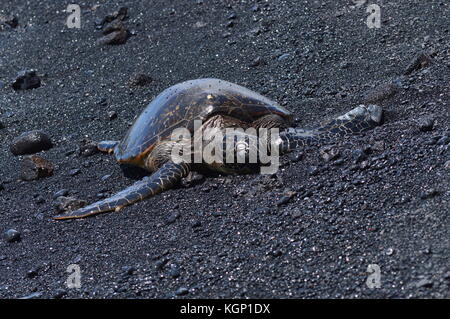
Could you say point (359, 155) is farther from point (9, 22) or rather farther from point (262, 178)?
point (9, 22)

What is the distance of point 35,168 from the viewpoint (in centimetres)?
655

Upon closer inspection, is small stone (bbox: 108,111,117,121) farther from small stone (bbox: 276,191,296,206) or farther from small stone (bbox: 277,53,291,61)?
small stone (bbox: 276,191,296,206)

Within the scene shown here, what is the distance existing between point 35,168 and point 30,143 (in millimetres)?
783

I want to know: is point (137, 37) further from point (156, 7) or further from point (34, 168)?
point (34, 168)

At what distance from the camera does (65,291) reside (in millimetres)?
4551

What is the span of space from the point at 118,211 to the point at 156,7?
17.9 ft

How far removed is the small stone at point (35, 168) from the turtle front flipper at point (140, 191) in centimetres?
105

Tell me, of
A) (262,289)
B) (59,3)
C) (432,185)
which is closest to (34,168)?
(262,289)

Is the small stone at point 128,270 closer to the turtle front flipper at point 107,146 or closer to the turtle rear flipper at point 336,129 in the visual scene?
the turtle rear flipper at point 336,129

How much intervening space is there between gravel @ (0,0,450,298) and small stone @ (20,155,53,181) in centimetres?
8

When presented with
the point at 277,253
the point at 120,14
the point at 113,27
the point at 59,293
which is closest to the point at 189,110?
the point at 277,253

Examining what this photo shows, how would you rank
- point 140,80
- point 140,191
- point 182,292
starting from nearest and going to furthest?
1. point 182,292
2. point 140,191
3. point 140,80

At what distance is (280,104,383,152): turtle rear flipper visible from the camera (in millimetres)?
5766

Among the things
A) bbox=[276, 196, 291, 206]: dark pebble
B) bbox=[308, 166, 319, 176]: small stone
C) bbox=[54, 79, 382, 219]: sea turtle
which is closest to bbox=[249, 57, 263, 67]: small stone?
bbox=[54, 79, 382, 219]: sea turtle
